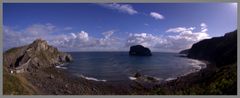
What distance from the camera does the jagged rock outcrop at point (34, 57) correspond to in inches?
774

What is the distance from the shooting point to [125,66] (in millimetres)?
19250

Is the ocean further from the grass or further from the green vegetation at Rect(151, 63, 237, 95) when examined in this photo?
the grass

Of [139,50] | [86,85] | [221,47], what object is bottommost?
[86,85]

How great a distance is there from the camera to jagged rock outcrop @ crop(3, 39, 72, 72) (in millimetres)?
19650

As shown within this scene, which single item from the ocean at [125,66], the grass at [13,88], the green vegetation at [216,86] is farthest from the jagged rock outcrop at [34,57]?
the green vegetation at [216,86]

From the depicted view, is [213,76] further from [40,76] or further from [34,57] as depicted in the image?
[34,57]

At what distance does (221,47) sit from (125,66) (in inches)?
208

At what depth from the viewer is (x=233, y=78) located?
1455cm

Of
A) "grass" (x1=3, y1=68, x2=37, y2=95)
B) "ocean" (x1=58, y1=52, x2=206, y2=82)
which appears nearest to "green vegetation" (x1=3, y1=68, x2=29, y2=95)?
"grass" (x1=3, y1=68, x2=37, y2=95)

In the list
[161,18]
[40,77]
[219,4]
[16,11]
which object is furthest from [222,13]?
[40,77]

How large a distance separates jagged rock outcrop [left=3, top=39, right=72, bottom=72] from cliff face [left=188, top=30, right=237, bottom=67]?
21.9ft

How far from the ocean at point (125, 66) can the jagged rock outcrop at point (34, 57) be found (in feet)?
3.74

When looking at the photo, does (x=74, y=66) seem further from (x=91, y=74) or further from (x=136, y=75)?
(x=136, y=75)

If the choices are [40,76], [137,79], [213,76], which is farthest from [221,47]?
[40,76]
